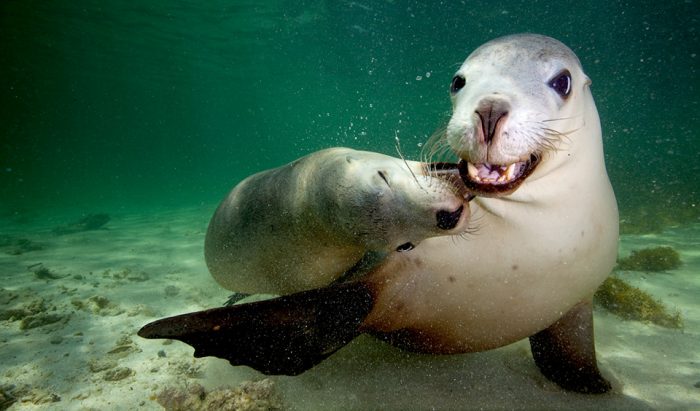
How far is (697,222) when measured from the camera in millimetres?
7141

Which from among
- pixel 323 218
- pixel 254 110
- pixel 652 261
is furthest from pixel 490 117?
pixel 254 110

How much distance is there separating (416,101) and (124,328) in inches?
1784

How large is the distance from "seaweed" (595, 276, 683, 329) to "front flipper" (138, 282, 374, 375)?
9.09ft

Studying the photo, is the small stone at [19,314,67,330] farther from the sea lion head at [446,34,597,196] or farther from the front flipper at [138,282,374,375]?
the sea lion head at [446,34,597,196]

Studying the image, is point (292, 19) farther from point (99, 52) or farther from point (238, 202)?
point (238, 202)

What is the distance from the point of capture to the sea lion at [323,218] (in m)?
1.50

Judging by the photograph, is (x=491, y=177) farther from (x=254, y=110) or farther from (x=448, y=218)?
(x=254, y=110)

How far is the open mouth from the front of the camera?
121 cm

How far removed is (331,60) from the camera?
29.0 metres

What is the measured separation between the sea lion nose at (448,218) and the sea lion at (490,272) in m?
0.19

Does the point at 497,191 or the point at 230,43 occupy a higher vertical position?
the point at 230,43

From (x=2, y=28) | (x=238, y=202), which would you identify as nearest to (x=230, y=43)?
(x=2, y=28)

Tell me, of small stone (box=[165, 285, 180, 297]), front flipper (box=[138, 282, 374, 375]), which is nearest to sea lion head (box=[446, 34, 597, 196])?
front flipper (box=[138, 282, 374, 375])

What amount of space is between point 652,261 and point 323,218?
14.8 ft
